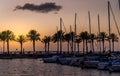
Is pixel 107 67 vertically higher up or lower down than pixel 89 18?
lower down

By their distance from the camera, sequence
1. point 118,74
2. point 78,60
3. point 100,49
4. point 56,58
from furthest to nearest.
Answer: point 100,49, point 56,58, point 78,60, point 118,74

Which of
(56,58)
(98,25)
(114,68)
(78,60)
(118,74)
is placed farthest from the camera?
(56,58)

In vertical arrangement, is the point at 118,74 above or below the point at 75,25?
below

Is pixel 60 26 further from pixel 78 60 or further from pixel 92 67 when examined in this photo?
pixel 92 67

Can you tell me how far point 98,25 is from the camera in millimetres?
129875

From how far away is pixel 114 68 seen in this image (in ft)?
299

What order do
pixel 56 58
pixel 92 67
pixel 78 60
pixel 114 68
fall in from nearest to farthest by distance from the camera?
pixel 114 68 → pixel 92 67 → pixel 78 60 → pixel 56 58

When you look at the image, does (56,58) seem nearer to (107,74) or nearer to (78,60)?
(78,60)

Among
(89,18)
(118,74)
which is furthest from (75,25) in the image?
(118,74)

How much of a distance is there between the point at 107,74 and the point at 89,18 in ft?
154

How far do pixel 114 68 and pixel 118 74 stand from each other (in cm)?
555

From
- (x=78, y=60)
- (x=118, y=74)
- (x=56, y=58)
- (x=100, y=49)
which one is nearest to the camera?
(x=118, y=74)

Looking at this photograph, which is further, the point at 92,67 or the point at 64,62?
the point at 64,62

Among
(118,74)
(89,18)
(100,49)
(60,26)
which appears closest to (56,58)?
(60,26)
